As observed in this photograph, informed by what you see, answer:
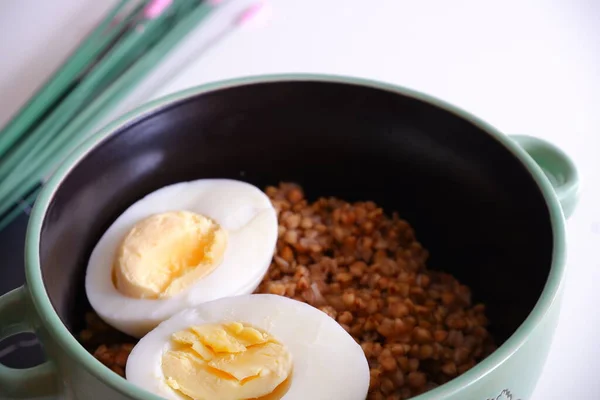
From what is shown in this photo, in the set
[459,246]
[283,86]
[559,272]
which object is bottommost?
[459,246]

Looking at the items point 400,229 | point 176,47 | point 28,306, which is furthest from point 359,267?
point 176,47

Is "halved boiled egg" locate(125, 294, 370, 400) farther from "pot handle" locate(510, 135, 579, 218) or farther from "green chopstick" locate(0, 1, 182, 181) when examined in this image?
"green chopstick" locate(0, 1, 182, 181)

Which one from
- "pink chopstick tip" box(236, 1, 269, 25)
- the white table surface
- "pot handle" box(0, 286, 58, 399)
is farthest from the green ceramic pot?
"pink chopstick tip" box(236, 1, 269, 25)

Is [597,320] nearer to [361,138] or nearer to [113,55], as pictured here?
[361,138]

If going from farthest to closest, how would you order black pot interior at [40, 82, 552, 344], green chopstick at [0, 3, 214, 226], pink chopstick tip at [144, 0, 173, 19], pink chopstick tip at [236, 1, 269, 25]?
pink chopstick tip at [236, 1, 269, 25], pink chopstick tip at [144, 0, 173, 19], green chopstick at [0, 3, 214, 226], black pot interior at [40, 82, 552, 344]

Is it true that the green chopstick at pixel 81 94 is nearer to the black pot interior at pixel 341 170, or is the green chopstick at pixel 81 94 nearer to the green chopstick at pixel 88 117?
the green chopstick at pixel 88 117

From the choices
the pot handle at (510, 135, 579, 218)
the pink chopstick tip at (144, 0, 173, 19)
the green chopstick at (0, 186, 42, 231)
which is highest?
the pink chopstick tip at (144, 0, 173, 19)
